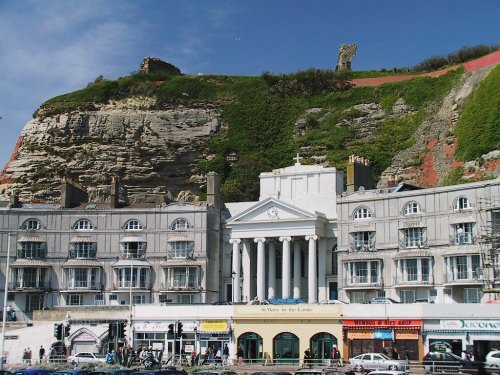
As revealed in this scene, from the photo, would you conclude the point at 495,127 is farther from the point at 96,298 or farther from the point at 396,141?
the point at 96,298

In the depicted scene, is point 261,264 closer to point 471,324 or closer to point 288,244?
point 288,244

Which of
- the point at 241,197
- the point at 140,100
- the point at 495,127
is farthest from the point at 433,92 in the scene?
the point at 140,100

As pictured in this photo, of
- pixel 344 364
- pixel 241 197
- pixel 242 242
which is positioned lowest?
pixel 344 364

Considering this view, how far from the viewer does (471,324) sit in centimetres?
5925

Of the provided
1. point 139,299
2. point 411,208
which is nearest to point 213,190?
point 139,299

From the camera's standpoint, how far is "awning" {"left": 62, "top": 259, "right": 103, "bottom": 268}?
81.9 m

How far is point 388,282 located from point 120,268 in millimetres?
26029

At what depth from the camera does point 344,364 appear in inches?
2238

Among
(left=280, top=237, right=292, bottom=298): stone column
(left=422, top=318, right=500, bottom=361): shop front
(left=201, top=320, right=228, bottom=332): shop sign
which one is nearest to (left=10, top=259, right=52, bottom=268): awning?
(left=201, top=320, right=228, bottom=332): shop sign

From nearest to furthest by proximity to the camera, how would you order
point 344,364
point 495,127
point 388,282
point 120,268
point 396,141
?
point 344,364, point 388,282, point 120,268, point 495,127, point 396,141

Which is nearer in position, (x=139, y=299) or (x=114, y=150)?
(x=139, y=299)

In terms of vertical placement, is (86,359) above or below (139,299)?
below

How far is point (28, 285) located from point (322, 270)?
28.6 m

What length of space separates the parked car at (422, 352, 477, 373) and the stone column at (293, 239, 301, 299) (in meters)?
28.7
